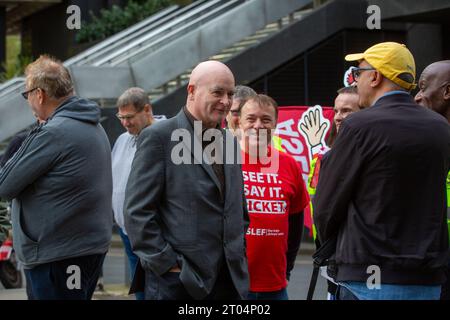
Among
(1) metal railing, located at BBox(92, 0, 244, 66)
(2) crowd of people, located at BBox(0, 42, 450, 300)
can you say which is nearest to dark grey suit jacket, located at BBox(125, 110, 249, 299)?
(2) crowd of people, located at BBox(0, 42, 450, 300)

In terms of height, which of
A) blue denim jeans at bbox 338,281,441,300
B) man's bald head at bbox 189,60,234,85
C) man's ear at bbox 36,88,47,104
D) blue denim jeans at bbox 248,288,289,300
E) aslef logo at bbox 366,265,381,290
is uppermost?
man's bald head at bbox 189,60,234,85

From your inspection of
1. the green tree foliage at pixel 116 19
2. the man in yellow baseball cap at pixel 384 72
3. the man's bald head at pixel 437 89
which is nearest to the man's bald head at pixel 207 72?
the man in yellow baseball cap at pixel 384 72

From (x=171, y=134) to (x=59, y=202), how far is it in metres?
1.10

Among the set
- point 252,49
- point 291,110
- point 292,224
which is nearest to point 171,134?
point 292,224

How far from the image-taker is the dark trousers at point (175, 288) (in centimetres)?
482

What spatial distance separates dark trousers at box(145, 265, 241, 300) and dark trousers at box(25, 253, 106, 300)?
35.8 inches

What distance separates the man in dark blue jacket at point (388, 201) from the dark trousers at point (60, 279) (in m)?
1.70

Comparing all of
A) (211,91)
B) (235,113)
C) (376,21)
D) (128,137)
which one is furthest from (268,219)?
(376,21)

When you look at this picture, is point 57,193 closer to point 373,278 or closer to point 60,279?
point 60,279

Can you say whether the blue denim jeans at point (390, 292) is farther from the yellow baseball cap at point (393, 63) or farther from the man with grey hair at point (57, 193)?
the man with grey hair at point (57, 193)

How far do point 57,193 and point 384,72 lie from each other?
6.86ft

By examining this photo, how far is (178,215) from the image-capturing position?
4.87 metres

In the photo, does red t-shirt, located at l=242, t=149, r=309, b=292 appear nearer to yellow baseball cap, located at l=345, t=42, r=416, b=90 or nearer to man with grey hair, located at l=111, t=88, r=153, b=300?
yellow baseball cap, located at l=345, t=42, r=416, b=90

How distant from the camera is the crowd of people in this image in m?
4.63
